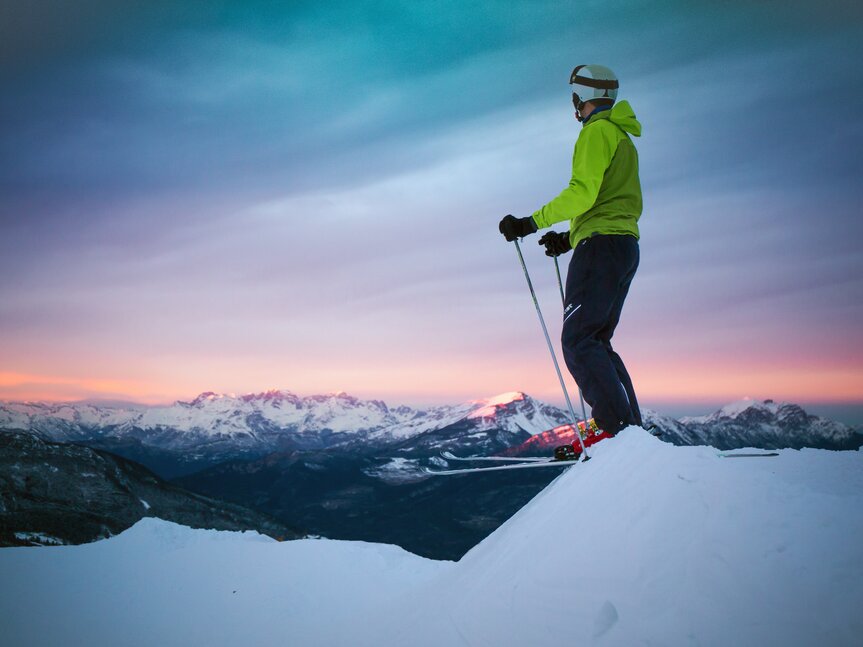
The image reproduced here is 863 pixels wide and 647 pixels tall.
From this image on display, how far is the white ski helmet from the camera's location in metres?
4.90

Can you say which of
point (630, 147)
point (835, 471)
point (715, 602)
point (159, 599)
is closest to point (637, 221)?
point (630, 147)

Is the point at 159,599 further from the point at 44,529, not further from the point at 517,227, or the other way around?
the point at 44,529

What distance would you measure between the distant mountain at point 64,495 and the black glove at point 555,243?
20157 millimetres

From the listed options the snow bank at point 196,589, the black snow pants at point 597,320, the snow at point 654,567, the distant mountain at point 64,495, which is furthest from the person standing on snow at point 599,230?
the distant mountain at point 64,495

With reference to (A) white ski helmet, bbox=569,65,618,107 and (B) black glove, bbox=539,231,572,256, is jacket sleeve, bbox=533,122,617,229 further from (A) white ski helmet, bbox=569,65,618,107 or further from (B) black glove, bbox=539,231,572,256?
(B) black glove, bbox=539,231,572,256

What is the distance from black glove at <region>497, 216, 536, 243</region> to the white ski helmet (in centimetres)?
138

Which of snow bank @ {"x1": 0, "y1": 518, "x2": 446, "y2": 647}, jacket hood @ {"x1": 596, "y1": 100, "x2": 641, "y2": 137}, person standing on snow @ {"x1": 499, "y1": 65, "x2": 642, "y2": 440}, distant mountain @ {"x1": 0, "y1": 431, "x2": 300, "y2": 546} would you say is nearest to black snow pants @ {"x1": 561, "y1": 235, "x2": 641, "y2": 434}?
→ person standing on snow @ {"x1": 499, "y1": 65, "x2": 642, "y2": 440}

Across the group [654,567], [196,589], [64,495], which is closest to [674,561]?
[654,567]

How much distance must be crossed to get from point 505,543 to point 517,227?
116 inches

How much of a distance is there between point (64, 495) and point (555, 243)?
28.0 m

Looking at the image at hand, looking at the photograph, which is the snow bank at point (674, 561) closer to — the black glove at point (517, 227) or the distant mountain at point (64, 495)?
the black glove at point (517, 227)

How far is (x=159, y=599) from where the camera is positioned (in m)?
7.19

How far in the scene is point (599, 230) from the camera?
473cm

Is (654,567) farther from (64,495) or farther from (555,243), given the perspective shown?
(64,495)
